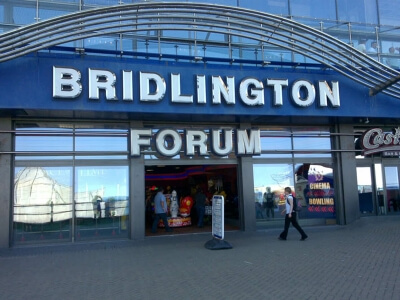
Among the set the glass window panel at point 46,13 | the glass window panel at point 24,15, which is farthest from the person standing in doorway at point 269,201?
the glass window panel at point 24,15

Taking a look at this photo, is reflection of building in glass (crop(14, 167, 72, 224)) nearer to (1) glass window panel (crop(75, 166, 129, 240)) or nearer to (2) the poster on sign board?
(1) glass window panel (crop(75, 166, 129, 240))

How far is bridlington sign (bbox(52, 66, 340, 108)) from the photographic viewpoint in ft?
34.5

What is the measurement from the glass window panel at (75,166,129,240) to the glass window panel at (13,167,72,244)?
31cm

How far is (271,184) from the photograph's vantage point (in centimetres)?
1362

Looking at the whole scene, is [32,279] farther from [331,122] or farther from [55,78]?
[331,122]

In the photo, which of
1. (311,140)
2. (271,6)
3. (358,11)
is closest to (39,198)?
(311,140)

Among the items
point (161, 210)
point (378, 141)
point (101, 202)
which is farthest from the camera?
point (378, 141)

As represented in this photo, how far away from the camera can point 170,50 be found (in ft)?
40.2

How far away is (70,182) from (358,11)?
12.0 m

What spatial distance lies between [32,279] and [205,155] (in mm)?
6422

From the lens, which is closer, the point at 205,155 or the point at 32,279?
the point at 32,279

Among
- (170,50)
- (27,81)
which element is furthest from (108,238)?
(170,50)

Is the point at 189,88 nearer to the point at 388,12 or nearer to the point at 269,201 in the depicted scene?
the point at 269,201

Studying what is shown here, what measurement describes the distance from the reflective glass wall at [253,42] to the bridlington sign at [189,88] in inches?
39.4
